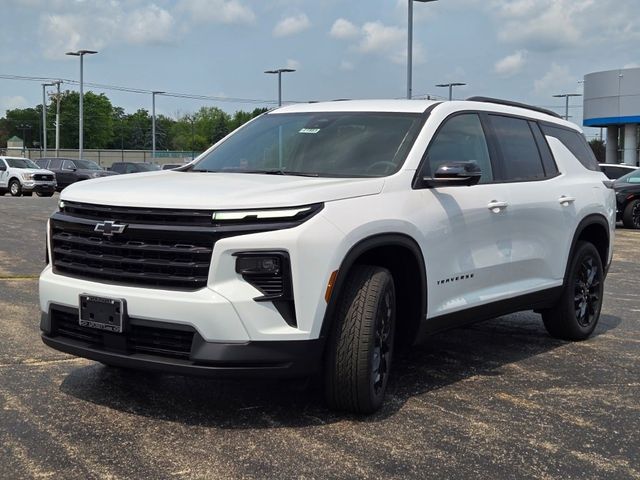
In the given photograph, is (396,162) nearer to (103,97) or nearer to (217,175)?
(217,175)

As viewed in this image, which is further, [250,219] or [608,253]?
[608,253]

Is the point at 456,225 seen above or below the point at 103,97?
below

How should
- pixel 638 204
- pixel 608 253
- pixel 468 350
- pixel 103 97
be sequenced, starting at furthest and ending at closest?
pixel 103 97 < pixel 638 204 < pixel 608 253 < pixel 468 350

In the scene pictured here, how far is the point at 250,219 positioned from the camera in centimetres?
392

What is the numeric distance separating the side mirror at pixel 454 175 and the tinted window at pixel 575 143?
6.43ft

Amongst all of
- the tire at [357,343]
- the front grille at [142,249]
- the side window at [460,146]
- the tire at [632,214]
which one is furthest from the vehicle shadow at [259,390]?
the tire at [632,214]

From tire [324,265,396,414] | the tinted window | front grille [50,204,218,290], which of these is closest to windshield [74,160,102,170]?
the tinted window

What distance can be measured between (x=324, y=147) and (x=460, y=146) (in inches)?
37.6

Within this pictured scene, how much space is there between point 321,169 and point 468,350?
6.99 feet

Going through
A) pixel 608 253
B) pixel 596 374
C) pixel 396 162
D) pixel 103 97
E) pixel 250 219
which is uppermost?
pixel 103 97

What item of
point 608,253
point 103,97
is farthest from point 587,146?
point 103,97

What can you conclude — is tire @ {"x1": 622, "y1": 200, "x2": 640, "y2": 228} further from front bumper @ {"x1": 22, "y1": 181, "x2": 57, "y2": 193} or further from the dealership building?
the dealership building

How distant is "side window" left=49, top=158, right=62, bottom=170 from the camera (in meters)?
37.1

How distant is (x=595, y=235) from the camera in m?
7.00
